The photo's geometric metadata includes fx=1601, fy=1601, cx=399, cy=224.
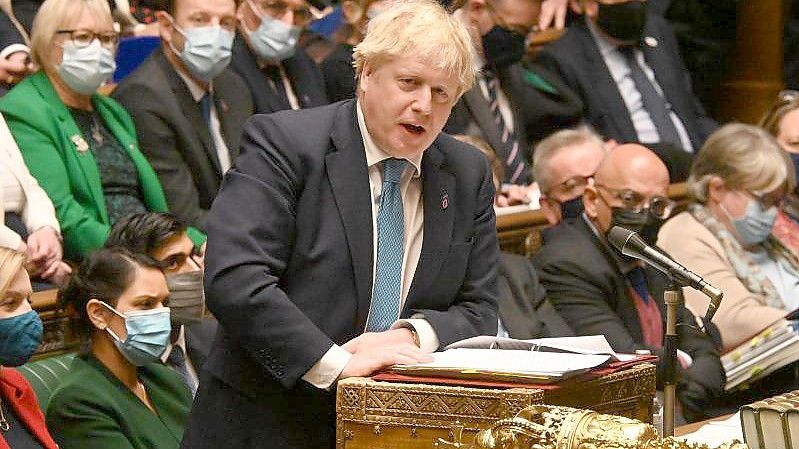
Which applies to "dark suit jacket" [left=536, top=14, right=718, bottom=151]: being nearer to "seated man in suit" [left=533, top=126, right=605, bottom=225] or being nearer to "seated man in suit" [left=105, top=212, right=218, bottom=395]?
"seated man in suit" [left=533, top=126, right=605, bottom=225]

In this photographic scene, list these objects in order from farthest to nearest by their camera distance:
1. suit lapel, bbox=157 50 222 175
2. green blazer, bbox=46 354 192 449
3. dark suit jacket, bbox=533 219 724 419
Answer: suit lapel, bbox=157 50 222 175 < dark suit jacket, bbox=533 219 724 419 < green blazer, bbox=46 354 192 449

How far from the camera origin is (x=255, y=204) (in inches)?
115

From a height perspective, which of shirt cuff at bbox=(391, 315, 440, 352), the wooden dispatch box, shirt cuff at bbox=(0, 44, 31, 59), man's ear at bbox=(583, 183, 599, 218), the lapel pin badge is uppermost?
the wooden dispatch box

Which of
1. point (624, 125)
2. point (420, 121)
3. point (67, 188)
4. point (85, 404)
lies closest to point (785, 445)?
point (420, 121)

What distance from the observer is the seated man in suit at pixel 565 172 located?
5551 mm

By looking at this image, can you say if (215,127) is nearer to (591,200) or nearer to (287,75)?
(287,75)

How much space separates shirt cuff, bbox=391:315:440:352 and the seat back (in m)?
1.38

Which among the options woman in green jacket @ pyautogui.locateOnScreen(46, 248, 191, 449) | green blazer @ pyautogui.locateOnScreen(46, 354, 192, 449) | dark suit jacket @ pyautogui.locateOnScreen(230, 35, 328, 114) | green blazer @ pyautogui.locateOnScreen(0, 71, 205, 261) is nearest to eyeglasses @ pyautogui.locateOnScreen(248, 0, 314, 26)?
dark suit jacket @ pyautogui.locateOnScreen(230, 35, 328, 114)

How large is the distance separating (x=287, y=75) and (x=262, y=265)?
10.3 ft

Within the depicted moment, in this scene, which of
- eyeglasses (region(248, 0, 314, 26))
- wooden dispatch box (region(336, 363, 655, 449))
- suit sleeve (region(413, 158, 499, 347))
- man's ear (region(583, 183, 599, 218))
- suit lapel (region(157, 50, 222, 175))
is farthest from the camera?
eyeglasses (region(248, 0, 314, 26))

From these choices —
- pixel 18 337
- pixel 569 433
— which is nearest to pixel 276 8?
pixel 18 337

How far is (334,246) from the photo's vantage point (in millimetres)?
2969

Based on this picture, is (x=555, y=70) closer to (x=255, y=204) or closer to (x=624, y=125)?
(x=624, y=125)

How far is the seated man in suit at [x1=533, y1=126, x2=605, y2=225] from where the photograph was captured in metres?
5.55
